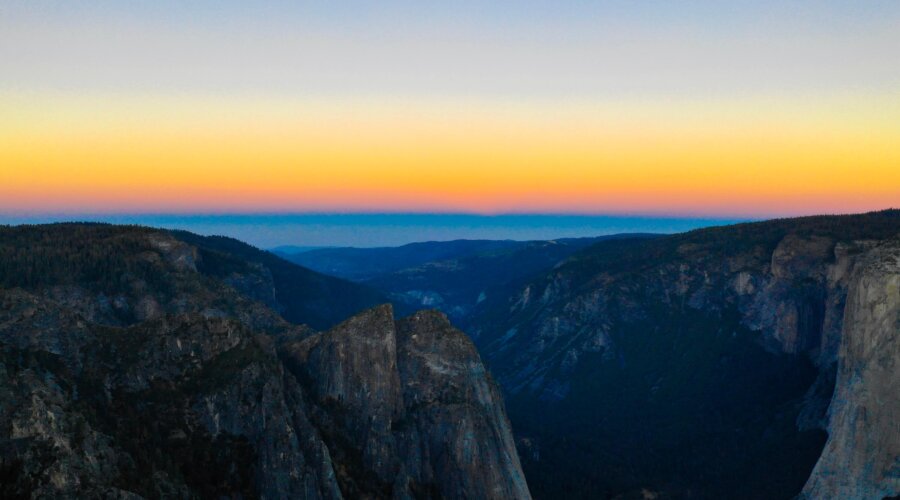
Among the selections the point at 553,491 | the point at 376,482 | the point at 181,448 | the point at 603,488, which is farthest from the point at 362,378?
the point at 603,488

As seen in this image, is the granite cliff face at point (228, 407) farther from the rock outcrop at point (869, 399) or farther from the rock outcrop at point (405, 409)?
the rock outcrop at point (869, 399)

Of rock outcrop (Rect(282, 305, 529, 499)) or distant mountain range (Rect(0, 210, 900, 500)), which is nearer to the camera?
distant mountain range (Rect(0, 210, 900, 500))

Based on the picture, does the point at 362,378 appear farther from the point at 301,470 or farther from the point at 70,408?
the point at 70,408

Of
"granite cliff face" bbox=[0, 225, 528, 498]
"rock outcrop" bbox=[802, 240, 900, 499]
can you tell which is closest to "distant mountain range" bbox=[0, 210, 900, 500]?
"granite cliff face" bbox=[0, 225, 528, 498]

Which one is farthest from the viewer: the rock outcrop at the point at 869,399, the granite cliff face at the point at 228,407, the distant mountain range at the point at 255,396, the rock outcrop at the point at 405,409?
the rock outcrop at the point at 869,399

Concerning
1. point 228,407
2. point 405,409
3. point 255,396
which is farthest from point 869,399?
point 228,407

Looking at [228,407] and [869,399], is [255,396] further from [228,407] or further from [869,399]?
[869,399]

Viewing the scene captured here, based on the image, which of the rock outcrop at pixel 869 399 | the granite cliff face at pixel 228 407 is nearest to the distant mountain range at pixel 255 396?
the granite cliff face at pixel 228 407

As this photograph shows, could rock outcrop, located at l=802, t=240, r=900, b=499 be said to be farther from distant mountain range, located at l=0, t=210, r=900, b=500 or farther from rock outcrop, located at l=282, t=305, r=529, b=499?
rock outcrop, located at l=282, t=305, r=529, b=499
